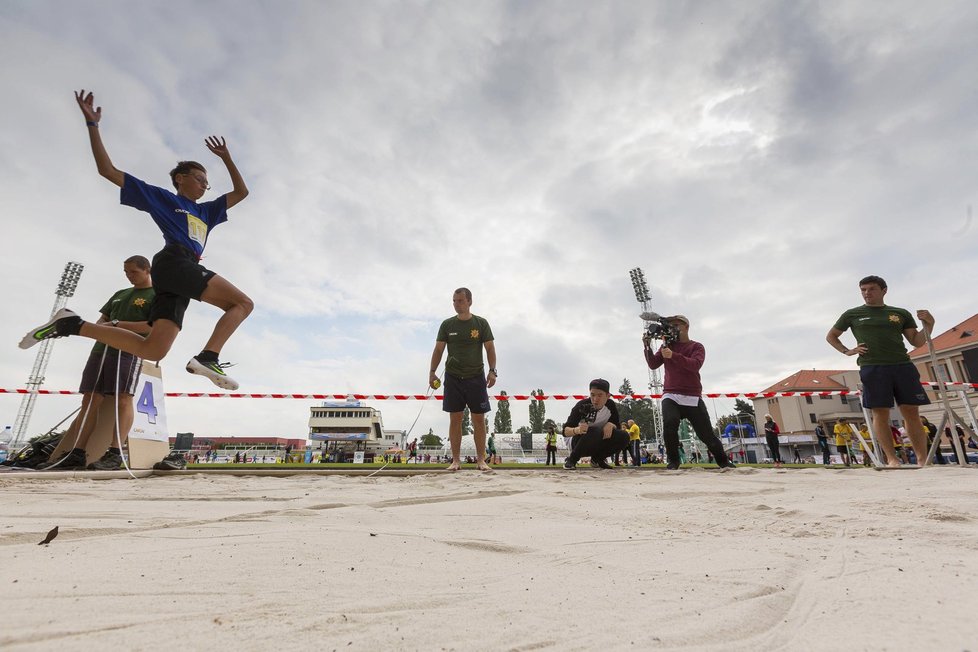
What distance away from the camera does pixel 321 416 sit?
63.8m

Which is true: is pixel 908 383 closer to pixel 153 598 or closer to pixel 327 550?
pixel 327 550

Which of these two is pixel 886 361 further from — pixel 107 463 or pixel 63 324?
pixel 107 463

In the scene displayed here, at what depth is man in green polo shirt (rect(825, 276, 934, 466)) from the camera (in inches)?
200

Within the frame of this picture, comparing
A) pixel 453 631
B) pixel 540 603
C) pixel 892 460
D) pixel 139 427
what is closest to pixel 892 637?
pixel 540 603

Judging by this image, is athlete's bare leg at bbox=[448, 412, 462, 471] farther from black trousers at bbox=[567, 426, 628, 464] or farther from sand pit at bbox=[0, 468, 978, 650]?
sand pit at bbox=[0, 468, 978, 650]

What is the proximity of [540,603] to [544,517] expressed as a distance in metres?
1.16

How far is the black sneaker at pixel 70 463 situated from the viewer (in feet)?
15.4

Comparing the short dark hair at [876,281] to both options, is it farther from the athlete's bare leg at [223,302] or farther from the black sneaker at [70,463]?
the black sneaker at [70,463]

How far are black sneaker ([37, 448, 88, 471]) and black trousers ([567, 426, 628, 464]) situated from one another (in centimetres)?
520

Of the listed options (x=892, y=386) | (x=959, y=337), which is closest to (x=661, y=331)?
(x=892, y=386)

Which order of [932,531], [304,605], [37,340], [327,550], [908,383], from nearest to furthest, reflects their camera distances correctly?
[304,605] → [327,550] → [932,531] → [37,340] → [908,383]

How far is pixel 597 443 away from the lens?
5938 millimetres

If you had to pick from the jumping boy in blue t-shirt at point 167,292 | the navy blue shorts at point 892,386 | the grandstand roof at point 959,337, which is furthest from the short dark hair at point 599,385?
the grandstand roof at point 959,337

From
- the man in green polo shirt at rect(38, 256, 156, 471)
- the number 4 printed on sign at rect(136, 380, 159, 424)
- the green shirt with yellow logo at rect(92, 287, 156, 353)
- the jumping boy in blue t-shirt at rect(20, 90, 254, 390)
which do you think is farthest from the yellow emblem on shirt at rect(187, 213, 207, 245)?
the number 4 printed on sign at rect(136, 380, 159, 424)
